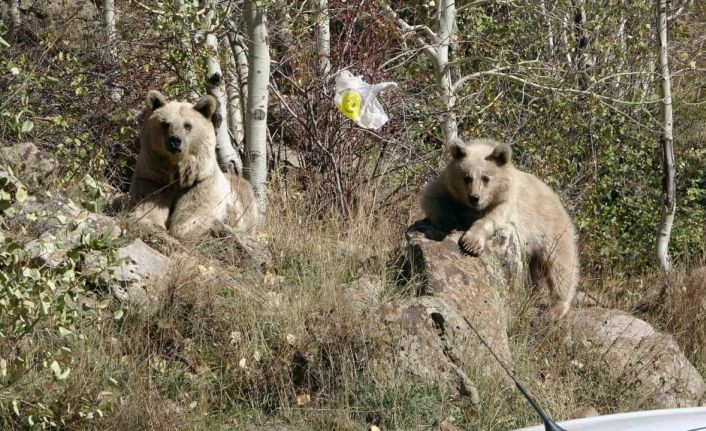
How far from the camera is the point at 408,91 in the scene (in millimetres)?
11938

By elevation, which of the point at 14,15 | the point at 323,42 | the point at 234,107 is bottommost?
the point at 234,107

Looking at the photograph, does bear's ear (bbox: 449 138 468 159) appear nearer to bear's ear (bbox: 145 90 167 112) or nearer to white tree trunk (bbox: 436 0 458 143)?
white tree trunk (bbox: 436 0 458 143)

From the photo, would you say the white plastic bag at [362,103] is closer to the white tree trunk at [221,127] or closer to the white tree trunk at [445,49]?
the white tree trunk at [221,127]

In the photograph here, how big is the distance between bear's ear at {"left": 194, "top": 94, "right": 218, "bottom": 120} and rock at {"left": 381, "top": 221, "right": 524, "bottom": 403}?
7.82 feet

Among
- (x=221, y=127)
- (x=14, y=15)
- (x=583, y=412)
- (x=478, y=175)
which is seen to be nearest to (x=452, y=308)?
(x=583, y=412)

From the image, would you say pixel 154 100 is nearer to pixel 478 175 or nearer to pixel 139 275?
pixel 139 275

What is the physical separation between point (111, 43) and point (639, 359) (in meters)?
6.38

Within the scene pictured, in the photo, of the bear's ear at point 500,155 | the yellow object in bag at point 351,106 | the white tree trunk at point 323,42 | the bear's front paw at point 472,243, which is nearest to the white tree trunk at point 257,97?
the yellow object in bag at point 351,106

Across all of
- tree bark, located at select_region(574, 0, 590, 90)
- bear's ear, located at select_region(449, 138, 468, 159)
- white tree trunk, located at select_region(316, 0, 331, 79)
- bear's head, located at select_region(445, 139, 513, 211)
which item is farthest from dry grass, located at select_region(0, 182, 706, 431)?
tree bark, located at select_region(574, 0, 590, 90)

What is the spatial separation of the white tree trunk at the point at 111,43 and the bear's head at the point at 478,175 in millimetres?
4110

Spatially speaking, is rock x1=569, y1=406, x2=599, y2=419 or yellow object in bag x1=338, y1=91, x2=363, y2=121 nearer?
rock x1=569, y1=406, x2=599, y2=419

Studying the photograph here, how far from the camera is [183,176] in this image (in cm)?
903

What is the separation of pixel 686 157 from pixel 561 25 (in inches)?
84.9

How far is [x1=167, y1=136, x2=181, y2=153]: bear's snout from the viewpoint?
8742 mm
